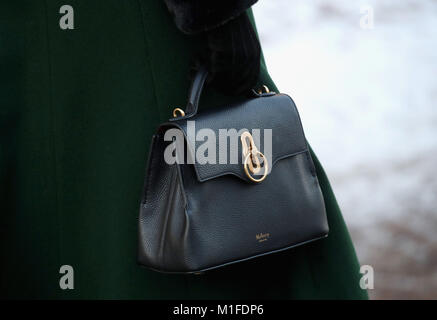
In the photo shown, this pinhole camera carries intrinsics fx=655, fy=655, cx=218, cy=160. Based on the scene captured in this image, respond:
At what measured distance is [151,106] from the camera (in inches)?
42.1

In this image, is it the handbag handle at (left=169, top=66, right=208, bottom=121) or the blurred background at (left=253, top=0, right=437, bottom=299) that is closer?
the handbag handle at (left=169, top=66, right=208, bottom=121)

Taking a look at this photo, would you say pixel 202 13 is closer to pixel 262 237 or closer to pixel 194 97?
pixel 194 97

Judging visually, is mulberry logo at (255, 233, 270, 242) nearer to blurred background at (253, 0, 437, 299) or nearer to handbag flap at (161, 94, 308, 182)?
handbag flap at (161, 94, 308, 182)

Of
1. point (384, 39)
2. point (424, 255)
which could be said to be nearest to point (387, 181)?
point (424, 255)

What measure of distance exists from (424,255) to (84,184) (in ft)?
4.92

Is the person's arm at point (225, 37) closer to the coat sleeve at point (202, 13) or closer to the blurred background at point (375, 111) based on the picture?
the coat sleeve at point (202, 13)

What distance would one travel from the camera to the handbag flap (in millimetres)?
979

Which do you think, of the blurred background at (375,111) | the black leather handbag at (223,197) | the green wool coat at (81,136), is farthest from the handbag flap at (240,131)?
the blurred background at (375,111)

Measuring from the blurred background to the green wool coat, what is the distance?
1181 millimetres

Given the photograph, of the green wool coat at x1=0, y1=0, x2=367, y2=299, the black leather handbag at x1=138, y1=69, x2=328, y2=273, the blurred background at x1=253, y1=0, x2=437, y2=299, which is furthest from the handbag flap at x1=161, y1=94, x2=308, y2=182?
the blurred background at x1=253, y1=0, x2=437, y2=299

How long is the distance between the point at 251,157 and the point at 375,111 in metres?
2.38

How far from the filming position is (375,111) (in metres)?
3.27

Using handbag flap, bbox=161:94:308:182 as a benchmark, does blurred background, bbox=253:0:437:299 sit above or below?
above

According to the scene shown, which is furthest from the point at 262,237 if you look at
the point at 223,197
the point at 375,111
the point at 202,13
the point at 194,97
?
the point at 375,111
